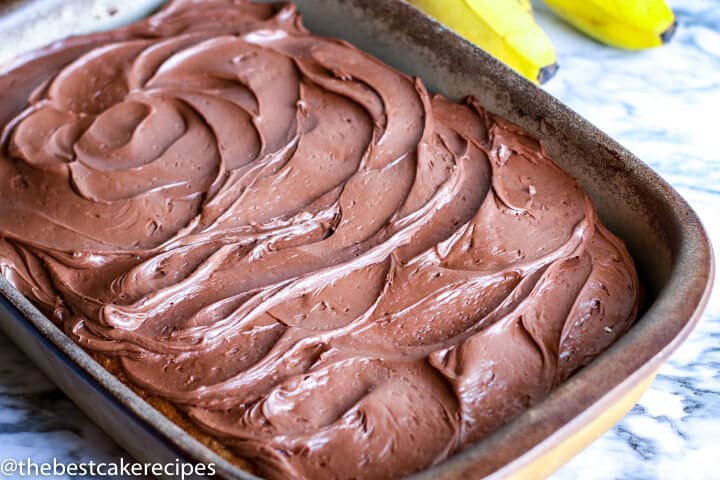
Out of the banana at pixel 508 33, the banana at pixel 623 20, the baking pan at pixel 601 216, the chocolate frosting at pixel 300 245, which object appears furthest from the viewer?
the banana at pixel 623 20

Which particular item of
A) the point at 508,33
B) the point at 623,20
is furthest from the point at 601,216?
the point at 623,20

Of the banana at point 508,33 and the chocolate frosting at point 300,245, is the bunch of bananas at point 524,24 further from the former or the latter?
the chocolate frosting at point 300,245

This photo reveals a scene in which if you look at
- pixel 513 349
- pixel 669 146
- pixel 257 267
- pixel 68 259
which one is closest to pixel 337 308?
pixel 257 267

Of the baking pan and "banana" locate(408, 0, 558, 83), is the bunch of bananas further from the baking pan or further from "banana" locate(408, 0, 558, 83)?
the baking pan

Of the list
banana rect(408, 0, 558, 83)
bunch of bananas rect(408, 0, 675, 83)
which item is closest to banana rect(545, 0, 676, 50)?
bunch of bananas rect(408, 0, 675, 83)

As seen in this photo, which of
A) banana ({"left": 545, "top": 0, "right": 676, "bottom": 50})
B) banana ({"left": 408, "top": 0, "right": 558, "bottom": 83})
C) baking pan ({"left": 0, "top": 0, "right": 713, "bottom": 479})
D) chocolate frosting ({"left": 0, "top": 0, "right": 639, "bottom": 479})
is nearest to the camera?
baking pan ({"left": 0, "top": 0, "right": 713, "bottom": 479})

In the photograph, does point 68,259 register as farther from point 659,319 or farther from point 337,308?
point 659,319

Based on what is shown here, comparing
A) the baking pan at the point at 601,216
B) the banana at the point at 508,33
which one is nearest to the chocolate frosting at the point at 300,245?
the baking pan at the point at 601,216
